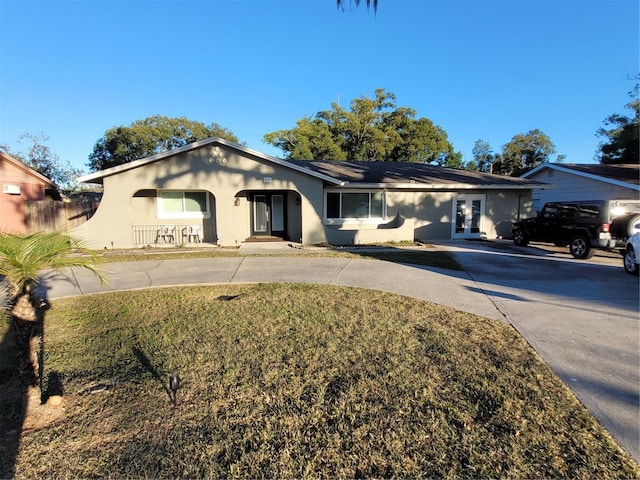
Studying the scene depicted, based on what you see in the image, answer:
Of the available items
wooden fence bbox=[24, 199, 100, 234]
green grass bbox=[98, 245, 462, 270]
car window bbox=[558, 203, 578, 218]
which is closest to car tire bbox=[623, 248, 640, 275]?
car window bbox=[558, 203, 578, 218]

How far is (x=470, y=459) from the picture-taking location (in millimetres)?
2531

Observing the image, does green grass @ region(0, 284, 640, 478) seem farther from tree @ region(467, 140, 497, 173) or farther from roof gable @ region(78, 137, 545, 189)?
tree @ region(467, 140, 497, 173)

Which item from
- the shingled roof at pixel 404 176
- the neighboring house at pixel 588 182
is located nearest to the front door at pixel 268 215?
the shingled roof at pixel 404 176

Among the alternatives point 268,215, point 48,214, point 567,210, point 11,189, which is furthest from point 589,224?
point 11,189

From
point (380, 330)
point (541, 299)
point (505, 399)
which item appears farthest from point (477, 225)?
point (505, 399)

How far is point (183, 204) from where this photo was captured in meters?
14.8

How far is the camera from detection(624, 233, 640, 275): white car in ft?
28.2

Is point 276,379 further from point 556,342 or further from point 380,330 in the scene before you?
point 556,342

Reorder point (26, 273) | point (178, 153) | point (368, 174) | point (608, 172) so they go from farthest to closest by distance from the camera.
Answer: point (608, 172)
point (368, 174)
point (178, 153)
point (26, 273)

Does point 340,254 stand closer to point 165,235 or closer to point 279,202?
point 279,202

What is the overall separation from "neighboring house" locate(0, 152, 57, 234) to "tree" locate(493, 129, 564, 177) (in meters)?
47.9

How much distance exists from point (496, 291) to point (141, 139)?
39948mm

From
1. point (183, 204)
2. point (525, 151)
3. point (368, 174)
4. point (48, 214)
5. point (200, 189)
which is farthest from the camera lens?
point (525, 151)

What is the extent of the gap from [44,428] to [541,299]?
24.2ft
